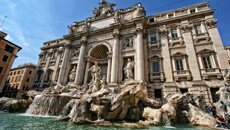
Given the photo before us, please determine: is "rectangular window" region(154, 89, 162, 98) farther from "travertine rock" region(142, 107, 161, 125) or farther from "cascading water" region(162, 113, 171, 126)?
"cascading water" region(162, 113, 171, 126)

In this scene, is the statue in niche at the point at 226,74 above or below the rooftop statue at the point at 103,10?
below

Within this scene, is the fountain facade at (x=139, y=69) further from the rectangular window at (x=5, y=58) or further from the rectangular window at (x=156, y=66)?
the rectangular window at (x=5, y=58)

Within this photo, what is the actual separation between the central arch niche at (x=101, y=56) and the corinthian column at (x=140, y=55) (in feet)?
19.9

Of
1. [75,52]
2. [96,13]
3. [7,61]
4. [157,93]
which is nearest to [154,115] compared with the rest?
[157,93]

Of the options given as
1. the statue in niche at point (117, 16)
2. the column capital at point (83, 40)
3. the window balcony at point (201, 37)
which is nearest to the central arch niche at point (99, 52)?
the column capital at point (83, 40)

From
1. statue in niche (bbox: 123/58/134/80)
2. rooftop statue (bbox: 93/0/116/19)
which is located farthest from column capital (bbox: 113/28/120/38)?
rooftop statue (bbox: 93/0/116/19)

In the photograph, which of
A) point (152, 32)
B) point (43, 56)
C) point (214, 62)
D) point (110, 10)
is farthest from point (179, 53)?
point (43, 56)

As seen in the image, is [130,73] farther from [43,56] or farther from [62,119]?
[43,56]

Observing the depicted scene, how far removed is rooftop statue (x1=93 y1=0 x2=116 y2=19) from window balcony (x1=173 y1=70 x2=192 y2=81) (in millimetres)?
15708

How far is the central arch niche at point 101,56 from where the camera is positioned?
19973 millimetres

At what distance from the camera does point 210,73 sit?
13.0 metres

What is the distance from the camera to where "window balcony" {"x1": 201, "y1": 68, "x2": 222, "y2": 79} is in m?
12.6

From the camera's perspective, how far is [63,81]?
19906mm

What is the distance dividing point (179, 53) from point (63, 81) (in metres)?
18.5
